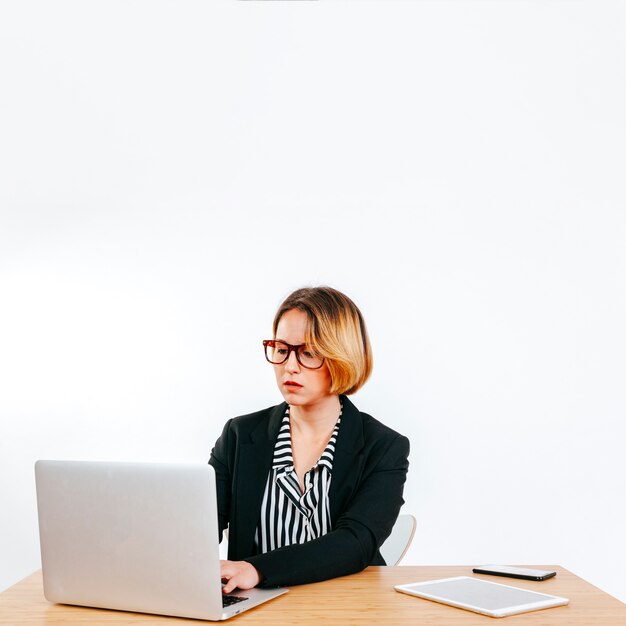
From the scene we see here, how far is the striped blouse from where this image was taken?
230 centimetres

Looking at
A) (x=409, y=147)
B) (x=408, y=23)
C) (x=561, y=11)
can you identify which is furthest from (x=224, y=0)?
(x=561, y=11)

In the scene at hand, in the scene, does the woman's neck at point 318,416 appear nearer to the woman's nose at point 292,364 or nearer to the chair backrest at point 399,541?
the woman's nose at point 292,364

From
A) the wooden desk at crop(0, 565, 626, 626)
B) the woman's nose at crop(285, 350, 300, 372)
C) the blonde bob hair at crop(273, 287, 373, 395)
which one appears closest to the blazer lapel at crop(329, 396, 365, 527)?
the blonde bob hair at crop(273, 287, 373, 395)

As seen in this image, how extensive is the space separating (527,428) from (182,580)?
7.67 ft

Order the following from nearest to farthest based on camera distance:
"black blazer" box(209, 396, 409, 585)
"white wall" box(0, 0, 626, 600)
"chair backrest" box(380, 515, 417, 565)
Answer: "black blazer" box(209, 396, 409, 585) → "chair backrest" box(380, 515, 417, 565) → "white wall" box(0, 0, 626, 600)

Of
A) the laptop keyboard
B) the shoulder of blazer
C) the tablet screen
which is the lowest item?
the tablet screen

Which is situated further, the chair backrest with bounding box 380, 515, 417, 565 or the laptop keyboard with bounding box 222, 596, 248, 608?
the chair backrest with bounding box 380, 515, 417, 565

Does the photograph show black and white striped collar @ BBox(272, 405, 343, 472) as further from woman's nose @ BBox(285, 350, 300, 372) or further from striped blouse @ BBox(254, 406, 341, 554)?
woman's nose @ BBox(285, 350, 300, 372)

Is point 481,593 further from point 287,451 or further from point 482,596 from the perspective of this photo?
point 287,451

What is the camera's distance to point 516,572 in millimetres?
1911

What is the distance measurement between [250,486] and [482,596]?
80 cm

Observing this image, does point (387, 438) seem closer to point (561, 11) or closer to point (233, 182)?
point (233, 182)

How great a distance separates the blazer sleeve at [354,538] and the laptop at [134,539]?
3.8 inches

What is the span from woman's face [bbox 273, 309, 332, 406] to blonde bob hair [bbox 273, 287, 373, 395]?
0.02 m
